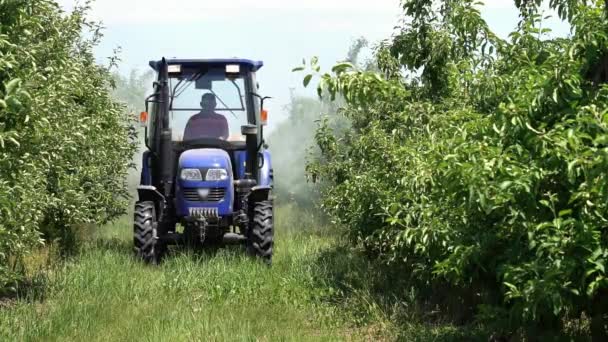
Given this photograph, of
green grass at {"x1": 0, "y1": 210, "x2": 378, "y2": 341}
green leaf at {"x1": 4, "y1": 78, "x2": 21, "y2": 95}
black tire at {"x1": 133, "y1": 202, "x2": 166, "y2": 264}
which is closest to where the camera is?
green leaf at {"x1": 4, "y1": 78, "x2": 21, "y2": 95}

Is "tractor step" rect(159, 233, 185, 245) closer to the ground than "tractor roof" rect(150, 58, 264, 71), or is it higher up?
closer to the ground

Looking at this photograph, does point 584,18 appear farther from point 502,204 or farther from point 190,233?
point 190,233

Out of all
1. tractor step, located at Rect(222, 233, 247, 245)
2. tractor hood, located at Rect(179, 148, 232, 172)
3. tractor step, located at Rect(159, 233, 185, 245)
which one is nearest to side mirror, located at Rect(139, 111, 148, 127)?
tractor hood, located at Rect(179, 148, 232, 172)

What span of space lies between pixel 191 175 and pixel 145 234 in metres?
0.90

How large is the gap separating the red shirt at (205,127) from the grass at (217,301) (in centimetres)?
149

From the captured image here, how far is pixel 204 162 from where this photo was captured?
33.3 ft

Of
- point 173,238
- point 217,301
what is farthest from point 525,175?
point 173,238

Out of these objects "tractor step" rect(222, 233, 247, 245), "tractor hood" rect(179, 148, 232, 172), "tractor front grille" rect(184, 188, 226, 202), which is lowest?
"tractor step" rect(222, 233, 247, 245)

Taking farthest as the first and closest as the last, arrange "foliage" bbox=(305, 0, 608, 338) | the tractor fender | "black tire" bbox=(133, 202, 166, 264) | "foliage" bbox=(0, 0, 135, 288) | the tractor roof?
the tractor roof
the tractor fender
"black tire" bbox=(133, 202, 166, 264)
"foliage" bbox=(0, 0, 135, 288)
"foliage" bbox=(305, 0, 608, 338)

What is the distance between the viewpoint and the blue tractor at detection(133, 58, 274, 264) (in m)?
10.1

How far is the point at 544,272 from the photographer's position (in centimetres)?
448

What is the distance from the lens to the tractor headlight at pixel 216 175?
33.3ft

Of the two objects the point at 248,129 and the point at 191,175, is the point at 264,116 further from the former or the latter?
the point at 191,175

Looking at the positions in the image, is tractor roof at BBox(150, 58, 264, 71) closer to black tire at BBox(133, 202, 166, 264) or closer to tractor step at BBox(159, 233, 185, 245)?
black tire at BBox(133, 202, 166, 264)
